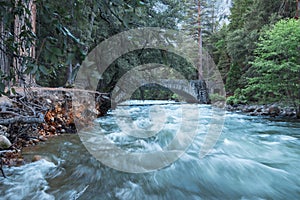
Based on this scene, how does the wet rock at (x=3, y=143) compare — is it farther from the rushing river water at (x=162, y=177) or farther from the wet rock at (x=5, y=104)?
the wet rock at (x=5, y=104)

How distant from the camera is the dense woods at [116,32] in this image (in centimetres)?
86

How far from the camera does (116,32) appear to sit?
6.81ft

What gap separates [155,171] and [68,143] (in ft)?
5.42

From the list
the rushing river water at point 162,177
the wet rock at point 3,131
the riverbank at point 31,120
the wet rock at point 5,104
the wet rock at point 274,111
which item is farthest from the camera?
the wet rock at point 274,111

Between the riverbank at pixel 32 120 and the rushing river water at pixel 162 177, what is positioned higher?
the riverbank at pixel 32 120

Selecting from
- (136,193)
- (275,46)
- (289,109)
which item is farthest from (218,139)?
(289,109)

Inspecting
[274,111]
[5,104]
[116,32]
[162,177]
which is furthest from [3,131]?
[274,111]

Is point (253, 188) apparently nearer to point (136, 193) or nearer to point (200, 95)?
point (136, 193)

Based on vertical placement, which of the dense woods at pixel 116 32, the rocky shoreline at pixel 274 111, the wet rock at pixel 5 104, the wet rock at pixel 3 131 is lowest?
the rocky shoreline at pixel 274 111

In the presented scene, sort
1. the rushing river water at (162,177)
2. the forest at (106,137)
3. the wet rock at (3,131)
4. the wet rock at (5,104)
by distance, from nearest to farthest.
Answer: the forest at (106,137) → the rushing river water at (162,177) → the wet rock at (3,131) → the wet rock at (5,104)

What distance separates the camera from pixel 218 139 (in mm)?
4172

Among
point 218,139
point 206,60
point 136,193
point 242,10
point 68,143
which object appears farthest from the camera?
point 206,60

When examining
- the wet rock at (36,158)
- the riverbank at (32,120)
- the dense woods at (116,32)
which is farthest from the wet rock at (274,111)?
the wet rock at (36,158)

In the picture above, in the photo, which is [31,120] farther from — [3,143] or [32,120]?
[3,143]
